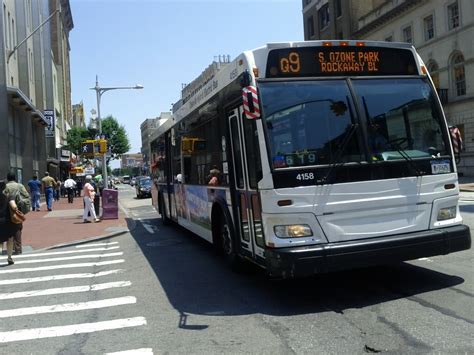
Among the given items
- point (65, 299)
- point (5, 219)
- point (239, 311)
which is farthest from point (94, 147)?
point (239, 311)

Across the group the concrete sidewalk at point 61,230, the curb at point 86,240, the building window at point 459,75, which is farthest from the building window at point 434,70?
the curb at point 86,240

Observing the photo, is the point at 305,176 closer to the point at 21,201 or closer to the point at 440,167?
the point at 440,167

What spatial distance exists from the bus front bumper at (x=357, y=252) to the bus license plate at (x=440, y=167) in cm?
73

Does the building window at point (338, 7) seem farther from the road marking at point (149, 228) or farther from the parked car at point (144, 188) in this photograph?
the road marking at point (149, 228)

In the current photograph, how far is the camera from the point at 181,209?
11.9 meters

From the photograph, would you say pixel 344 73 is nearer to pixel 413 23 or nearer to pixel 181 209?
pixel 181 209

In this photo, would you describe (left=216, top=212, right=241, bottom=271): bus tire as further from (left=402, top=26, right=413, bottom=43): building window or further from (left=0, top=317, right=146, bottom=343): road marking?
(left=402, top=26, right=413, bottom=43): building window

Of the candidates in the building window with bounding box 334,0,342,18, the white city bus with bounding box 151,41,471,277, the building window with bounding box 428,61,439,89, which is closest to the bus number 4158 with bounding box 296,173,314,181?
the white city bus with bounding box 151,41,471,277

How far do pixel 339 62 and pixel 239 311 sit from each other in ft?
10.7

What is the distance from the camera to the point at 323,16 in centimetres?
5694

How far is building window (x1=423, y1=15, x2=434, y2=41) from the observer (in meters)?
40.0

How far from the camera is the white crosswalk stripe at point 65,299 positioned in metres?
5.59

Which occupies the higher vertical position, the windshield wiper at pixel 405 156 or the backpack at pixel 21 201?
the windshield wiper at pixel 405 156

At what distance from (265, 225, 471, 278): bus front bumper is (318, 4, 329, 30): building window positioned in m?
53.3
